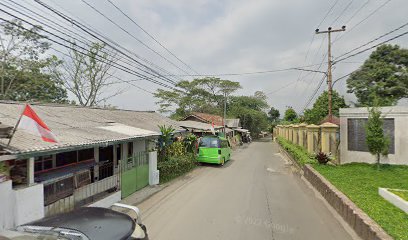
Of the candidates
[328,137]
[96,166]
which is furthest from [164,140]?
[328,137]

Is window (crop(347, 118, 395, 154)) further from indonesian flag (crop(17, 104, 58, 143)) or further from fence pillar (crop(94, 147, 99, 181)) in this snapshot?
indonesian flag (crop(17, 104, 58, 143))

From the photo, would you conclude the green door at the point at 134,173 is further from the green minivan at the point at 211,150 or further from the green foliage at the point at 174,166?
the green minivan at the point at 211,150

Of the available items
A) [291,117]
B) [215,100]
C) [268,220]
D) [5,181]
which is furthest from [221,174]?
[291,117]

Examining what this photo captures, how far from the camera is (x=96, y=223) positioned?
11.8 ft

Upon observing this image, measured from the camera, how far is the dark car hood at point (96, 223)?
334 centimetres

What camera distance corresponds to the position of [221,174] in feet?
45.0

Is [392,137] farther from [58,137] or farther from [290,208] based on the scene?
[58,137]

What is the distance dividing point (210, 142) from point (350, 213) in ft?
34.5

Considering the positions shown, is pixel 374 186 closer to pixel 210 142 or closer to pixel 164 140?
pixel 164 140

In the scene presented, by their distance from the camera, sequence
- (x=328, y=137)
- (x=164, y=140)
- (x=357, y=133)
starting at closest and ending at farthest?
(x=164, y=140), (x=357, y=133), (x=328, y=137)

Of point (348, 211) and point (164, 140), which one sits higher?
point (164, 140)

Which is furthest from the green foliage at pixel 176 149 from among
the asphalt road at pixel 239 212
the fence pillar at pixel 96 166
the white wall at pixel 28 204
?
the white wall at pixel 28 204

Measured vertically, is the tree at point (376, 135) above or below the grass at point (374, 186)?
above

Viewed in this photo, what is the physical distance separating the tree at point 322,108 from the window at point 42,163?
30.4 metres
